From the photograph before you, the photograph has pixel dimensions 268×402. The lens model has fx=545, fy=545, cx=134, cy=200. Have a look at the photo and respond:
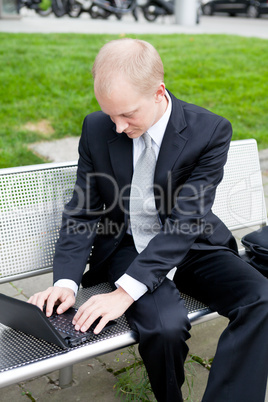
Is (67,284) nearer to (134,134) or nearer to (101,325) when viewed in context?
(101,325)

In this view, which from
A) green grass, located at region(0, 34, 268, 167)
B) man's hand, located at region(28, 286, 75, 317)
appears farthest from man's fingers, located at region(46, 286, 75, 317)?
green grass, located at region(0, 34, 268, 167)

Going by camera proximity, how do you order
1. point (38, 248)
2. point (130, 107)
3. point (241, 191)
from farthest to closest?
point (241, 191) → point (38, 248) → point (130, 107)

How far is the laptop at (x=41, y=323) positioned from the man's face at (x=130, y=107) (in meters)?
0.84

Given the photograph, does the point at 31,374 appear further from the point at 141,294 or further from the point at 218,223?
the point at 218,223

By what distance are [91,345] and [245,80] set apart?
275 inches

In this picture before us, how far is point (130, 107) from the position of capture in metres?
2.30

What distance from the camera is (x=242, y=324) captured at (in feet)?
7.68

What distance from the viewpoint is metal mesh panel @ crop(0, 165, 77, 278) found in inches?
110

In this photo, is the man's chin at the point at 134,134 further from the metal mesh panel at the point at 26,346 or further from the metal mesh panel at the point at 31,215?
the metal mesh panel at the point at 26,346

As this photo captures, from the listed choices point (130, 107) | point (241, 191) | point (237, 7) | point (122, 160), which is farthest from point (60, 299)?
point (237, 7)

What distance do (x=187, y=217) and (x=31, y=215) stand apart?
858 mm

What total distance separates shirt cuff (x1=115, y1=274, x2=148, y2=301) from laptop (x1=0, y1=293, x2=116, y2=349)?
16 cm

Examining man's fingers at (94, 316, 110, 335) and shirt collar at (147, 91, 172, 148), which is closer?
man's fingers at (94, 316, 110, 335)

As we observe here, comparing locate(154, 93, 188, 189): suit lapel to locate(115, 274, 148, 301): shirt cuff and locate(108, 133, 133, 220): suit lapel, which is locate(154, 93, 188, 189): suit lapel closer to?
locate(108, 133, 133, 220): suit lapel
